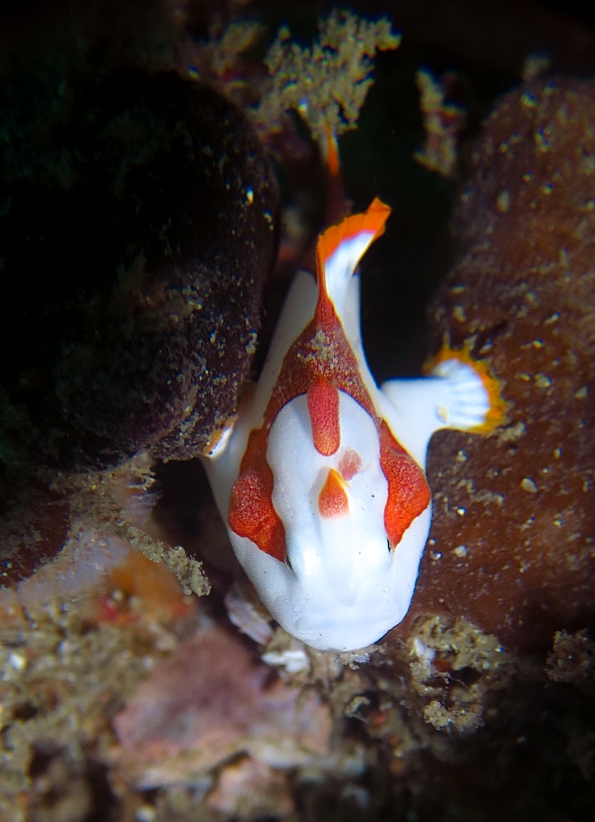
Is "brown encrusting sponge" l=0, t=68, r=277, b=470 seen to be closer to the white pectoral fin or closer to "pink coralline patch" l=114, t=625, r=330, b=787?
the white pectoral fin

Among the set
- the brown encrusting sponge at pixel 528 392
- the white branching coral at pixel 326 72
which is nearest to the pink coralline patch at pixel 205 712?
the brown encrusting sponge at pixel 528 392

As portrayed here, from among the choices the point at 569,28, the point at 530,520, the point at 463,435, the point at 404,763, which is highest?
the point at 569,28

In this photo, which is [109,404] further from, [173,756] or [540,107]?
[540,107]

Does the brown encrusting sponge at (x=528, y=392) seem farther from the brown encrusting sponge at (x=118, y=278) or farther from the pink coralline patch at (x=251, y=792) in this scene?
the pink coralline patch at (x=251, y=792)

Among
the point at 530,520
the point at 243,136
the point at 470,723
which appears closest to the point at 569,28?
the point at 243,136

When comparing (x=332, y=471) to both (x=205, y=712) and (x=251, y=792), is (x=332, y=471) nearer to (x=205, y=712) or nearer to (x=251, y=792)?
(x=205, y=712)

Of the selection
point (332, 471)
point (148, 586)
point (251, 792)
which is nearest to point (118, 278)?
point (332, 471)
